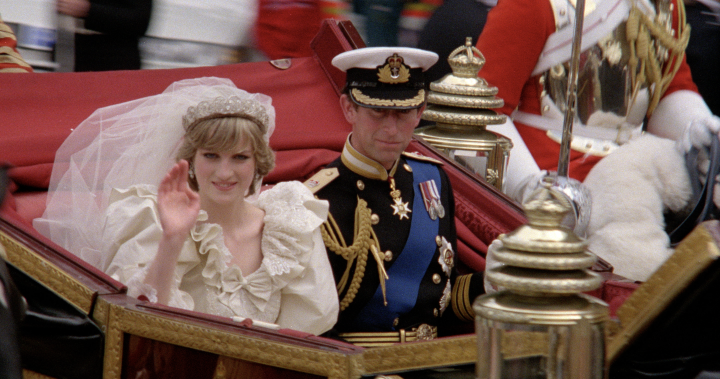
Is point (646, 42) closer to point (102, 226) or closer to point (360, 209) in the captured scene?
point (360, 209)

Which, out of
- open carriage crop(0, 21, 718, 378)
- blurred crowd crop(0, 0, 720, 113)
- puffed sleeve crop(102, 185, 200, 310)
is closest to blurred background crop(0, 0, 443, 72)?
blurred crowd crop(0, 0, 720, 113)

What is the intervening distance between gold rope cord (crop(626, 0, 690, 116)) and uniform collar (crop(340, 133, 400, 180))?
1.30 meters

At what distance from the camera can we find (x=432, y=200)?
260cm

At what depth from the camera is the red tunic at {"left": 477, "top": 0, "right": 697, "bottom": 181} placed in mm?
3186

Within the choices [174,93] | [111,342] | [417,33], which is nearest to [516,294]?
[111,342]

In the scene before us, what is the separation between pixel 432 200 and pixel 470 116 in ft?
1.65

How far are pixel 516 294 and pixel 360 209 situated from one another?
1228 millimetres

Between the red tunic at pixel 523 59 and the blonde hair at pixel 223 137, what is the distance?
126 centimetres

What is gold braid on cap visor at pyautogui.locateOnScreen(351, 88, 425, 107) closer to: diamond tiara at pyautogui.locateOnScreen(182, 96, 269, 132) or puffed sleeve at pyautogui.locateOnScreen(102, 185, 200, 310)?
diamond tiara at pyautogui.locateOnScreen(182, 96, 269, 132)

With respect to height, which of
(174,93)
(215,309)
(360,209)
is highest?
(174,93)

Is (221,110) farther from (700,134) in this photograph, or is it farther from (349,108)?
(700,134)

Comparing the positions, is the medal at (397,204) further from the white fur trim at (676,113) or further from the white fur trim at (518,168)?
the white fur trim at (676,113)

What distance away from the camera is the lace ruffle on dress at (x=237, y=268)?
6.95 feet

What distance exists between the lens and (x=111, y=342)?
73.9 inches
